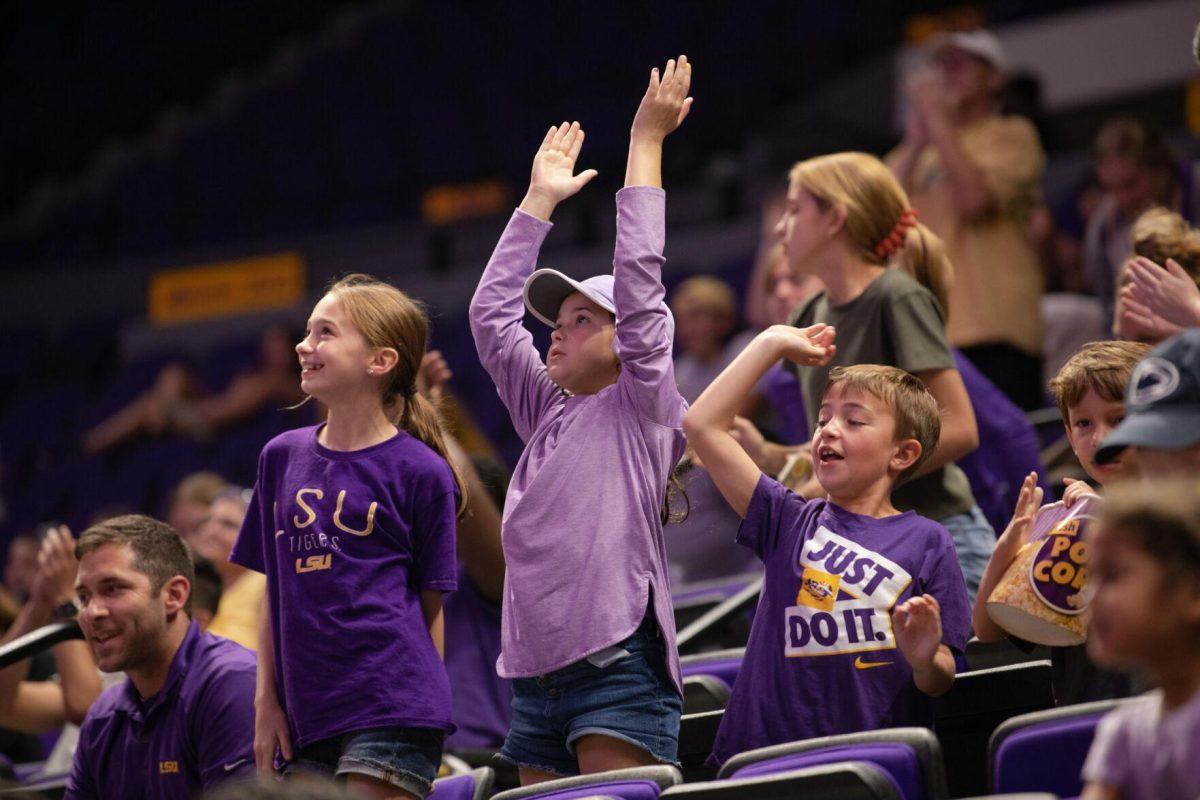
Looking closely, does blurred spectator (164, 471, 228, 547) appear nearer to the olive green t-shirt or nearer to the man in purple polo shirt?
the man in purple polo shirt

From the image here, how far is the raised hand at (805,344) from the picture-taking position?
281cm

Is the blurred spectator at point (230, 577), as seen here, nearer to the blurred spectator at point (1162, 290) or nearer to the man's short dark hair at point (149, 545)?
the man's short dark hair at point (149, 545)

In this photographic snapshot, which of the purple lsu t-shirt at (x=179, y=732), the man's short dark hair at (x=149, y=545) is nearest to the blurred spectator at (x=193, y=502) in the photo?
the man's short dark hair at (x=149, y=545)

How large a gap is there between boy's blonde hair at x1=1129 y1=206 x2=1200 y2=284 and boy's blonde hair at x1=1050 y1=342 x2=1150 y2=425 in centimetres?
39

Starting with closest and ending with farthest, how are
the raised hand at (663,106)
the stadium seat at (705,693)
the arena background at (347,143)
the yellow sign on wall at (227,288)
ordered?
the raised hand at (663,106)
the stadium seat at (705,693)
the arena background at (347,143)
the yellow sign on wall at (227,288)

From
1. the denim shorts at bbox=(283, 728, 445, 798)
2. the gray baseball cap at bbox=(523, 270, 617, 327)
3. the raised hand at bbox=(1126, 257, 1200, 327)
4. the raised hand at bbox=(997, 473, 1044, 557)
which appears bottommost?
the denim shorts at bbox=(283, 728, 445, 798)

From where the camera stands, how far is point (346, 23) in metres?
11.0

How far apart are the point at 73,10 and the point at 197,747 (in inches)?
371

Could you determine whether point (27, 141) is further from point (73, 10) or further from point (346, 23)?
point (346, 23)

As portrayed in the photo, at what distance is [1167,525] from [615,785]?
0.97 metres

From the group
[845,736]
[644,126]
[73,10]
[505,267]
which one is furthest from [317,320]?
[73,10]

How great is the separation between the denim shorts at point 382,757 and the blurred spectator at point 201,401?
4.98m

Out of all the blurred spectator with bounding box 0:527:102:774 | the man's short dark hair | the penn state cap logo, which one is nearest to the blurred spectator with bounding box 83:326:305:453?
the blurred spectator with bounding box 0:527:102:774

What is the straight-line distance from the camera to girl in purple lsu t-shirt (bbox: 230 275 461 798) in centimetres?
271
